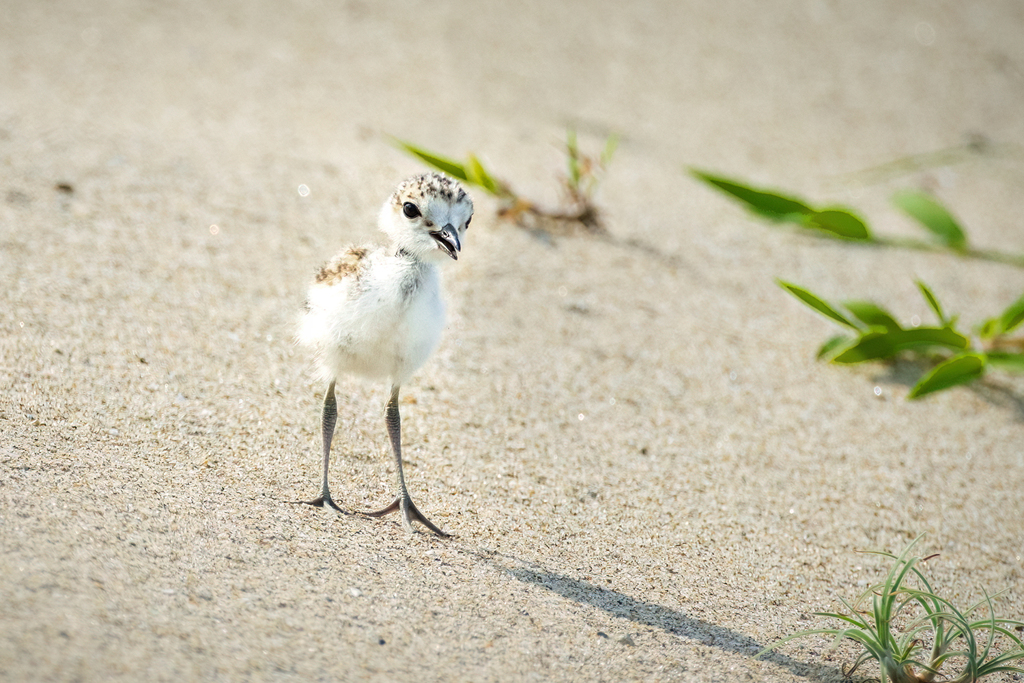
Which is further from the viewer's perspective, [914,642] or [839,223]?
[839,223]

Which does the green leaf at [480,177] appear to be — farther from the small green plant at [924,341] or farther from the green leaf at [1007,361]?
the green leaf at [1007,361]

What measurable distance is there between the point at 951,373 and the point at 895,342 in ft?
0.71

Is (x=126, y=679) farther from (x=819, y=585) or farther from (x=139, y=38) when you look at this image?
(x=139, y=38)

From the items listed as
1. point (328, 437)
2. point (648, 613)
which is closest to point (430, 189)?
point (328, 437)

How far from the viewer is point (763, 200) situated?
12.4ft

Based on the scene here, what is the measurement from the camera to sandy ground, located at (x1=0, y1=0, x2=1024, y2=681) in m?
1.96

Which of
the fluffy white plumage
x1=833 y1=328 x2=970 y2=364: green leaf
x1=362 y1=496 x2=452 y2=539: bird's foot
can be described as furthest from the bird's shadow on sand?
x1=833 y1=328 x2=970 y2=364: green leaf

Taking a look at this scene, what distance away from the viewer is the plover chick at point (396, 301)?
2.28 metres

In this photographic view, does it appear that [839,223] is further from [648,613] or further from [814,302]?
[648,613]

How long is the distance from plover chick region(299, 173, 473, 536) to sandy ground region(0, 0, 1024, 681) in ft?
0.99

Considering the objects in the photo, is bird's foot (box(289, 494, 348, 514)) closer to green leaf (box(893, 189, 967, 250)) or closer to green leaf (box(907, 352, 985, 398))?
green leaf (box(907, 352, 985, 398))

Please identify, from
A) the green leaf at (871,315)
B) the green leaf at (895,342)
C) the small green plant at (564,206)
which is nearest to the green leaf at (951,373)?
the green leaf at (895,342)

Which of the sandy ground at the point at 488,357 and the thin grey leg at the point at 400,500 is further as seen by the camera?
the thin grey leg at the point at 400,500

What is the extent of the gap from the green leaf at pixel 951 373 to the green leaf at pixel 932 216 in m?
1.02
